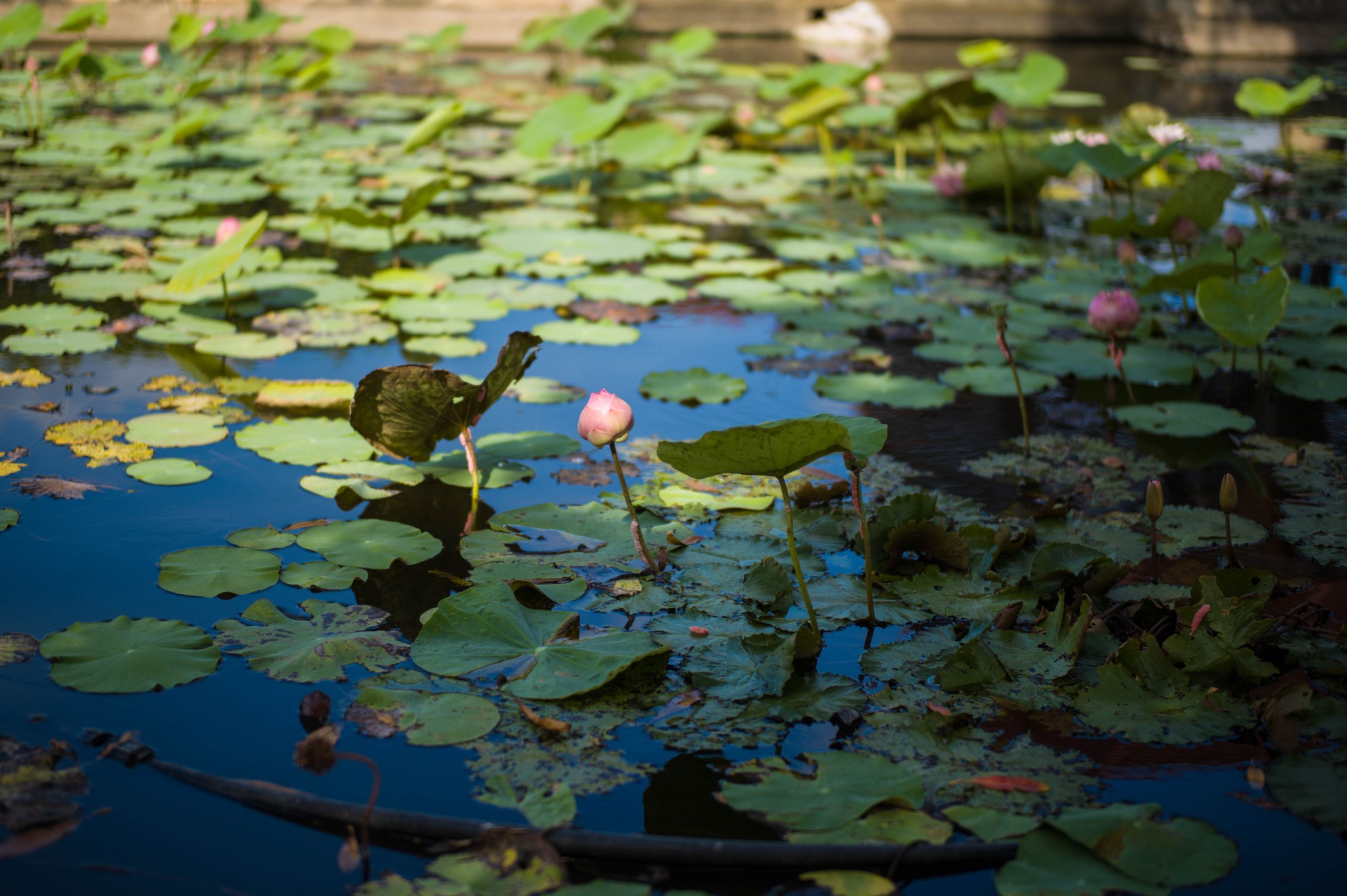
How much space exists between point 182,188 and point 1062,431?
131 inches

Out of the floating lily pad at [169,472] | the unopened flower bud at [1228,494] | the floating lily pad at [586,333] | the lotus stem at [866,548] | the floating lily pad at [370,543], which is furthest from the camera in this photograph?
the floating lily pad at [586,333]

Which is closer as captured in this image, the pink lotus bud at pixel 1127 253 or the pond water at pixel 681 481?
the pond water at pixel 681 481

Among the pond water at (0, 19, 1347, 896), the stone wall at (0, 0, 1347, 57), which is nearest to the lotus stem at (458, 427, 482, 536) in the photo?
the pond water at (0, 19, 1347, 896)

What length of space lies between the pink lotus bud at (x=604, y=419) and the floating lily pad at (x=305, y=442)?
2.17 feet

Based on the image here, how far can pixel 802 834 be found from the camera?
116 centimetres

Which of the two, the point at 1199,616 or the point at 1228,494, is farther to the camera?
the point at 1228,494

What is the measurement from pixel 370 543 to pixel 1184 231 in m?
2.28

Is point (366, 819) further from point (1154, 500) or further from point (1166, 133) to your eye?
point (1166, 133)

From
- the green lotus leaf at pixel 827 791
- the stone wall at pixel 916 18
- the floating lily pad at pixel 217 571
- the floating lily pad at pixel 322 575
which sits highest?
the stone wall at pixel 916 18

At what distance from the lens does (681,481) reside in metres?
2.04

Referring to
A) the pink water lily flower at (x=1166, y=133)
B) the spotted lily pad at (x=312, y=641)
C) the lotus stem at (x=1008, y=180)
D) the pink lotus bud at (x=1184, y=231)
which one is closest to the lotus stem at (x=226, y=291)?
the spotted lily pad at (x=312, y=641)

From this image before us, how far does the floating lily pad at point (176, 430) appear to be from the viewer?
83.0 inches

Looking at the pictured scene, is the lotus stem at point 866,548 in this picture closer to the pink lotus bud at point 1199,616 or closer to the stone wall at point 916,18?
the pink lotus bud at point 1199,616

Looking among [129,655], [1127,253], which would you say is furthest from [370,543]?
[1127,253]
